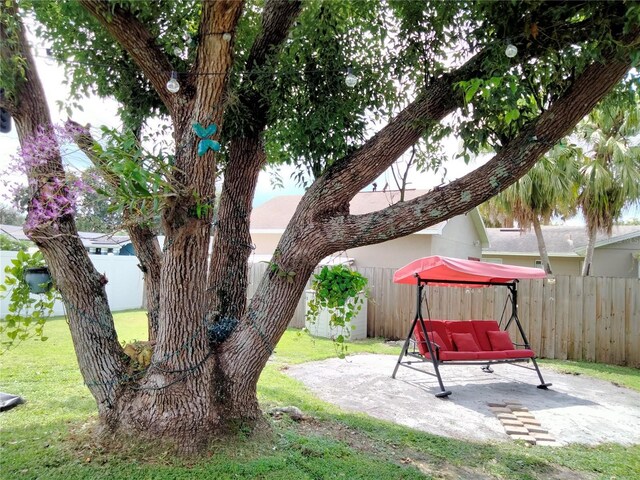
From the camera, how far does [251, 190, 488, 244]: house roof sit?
14008 millimetres

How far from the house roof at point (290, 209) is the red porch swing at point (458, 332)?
5016mm

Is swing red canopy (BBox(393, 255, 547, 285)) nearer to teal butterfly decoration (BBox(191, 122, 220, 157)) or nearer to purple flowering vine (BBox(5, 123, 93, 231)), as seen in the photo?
teal butterfly decoration (BBox(191, 122, 220, 157))

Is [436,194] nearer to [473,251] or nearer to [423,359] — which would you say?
[423,359]

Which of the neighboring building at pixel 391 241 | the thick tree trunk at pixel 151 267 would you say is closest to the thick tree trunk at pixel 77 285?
the thick tree trunk at pixel 151 267

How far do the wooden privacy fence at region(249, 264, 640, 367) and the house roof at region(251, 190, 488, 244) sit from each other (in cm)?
279

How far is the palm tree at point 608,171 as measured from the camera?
34.0 ft

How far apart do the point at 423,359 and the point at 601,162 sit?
749 centimetres

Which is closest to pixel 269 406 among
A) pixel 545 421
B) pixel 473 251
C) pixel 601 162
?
pixel 545 421

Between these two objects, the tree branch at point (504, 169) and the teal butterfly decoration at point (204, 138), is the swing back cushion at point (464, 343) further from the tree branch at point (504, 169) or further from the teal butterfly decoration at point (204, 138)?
the teal butterfly decoration at point (204, 138)

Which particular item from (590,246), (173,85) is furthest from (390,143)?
(590,246)

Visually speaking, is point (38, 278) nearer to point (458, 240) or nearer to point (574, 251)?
point (458, 240)

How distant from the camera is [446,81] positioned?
370 centimetres

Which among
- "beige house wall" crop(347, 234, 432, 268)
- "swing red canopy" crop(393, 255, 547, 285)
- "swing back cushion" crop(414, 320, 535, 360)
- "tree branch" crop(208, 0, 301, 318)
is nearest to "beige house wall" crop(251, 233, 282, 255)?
"beige house wall" crop(347, 234, 432, 268)

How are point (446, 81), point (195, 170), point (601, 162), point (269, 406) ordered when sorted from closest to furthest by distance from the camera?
point (195, 170) < point (446, 81) < point (269, 406) < point (601, 162)
